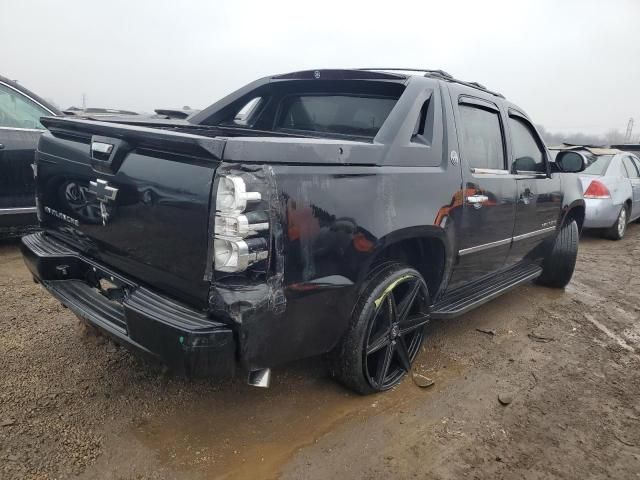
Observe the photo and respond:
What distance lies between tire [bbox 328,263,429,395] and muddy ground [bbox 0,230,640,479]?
0.15 m

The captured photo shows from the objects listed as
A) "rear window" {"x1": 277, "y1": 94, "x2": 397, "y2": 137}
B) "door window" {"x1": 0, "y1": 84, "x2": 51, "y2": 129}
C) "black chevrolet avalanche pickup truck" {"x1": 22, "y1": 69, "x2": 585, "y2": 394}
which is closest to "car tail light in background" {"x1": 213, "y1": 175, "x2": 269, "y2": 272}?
"black chevrolet avalanche pickup truck" {"x1": 22, "y1": 69, "x2": 585, "y2": 394}

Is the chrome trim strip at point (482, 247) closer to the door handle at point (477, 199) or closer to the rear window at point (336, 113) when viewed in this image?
the door handle at point (477, 199)

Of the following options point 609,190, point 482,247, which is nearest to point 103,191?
point 482,247

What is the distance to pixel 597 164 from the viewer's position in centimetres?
838

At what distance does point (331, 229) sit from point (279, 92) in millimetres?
1966

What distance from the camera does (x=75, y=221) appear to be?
271 centimetres

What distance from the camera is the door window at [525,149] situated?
3.99 metres

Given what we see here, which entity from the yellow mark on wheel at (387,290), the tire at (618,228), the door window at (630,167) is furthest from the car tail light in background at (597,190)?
the yellow mark on wheel at (387,290)

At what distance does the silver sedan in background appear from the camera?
25.8 feet

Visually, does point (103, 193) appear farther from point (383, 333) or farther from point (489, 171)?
point (489, 171)

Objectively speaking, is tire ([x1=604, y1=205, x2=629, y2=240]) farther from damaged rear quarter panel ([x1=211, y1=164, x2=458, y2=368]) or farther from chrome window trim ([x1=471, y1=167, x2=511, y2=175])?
damaged rear quarter panel ([x1=211, y1=164, x2=458, y2=368])

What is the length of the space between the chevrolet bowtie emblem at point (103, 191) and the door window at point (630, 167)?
9052 millimetres

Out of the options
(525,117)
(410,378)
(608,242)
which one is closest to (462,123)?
(525,117)

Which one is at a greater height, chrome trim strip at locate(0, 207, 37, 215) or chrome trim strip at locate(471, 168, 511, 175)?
chrome trim strip at locate(471, 168, 511, 175)
